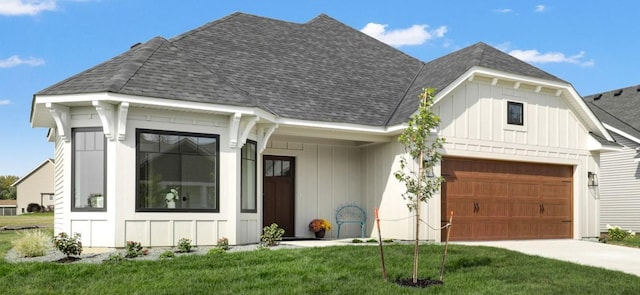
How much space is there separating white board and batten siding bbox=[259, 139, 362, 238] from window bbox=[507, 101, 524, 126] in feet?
13.5

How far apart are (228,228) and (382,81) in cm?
687

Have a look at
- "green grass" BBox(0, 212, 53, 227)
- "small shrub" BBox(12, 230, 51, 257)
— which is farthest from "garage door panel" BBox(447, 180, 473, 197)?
"green grass" BBox(0, 212, 53, 227)

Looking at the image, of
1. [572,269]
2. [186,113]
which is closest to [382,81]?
[186,113]

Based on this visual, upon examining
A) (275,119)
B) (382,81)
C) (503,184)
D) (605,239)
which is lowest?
(605,239)

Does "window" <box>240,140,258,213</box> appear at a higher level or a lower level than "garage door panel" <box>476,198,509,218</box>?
higher

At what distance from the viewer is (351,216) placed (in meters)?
16.3

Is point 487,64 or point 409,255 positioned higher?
point 487,64

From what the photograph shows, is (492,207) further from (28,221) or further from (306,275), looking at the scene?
(28,221)

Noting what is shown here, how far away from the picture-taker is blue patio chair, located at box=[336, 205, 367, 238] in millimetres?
16125

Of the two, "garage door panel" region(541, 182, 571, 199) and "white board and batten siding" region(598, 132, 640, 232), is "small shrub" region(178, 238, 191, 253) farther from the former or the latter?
"white board and batten siding" region(598, 132, 640, 232)

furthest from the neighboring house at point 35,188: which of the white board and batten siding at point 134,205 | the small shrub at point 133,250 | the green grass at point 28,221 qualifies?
the small shrub at point 133,250

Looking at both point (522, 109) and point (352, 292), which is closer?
point (352, 292)

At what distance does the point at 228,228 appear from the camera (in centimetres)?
1269

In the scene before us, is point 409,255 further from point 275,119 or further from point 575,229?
point 575,229
